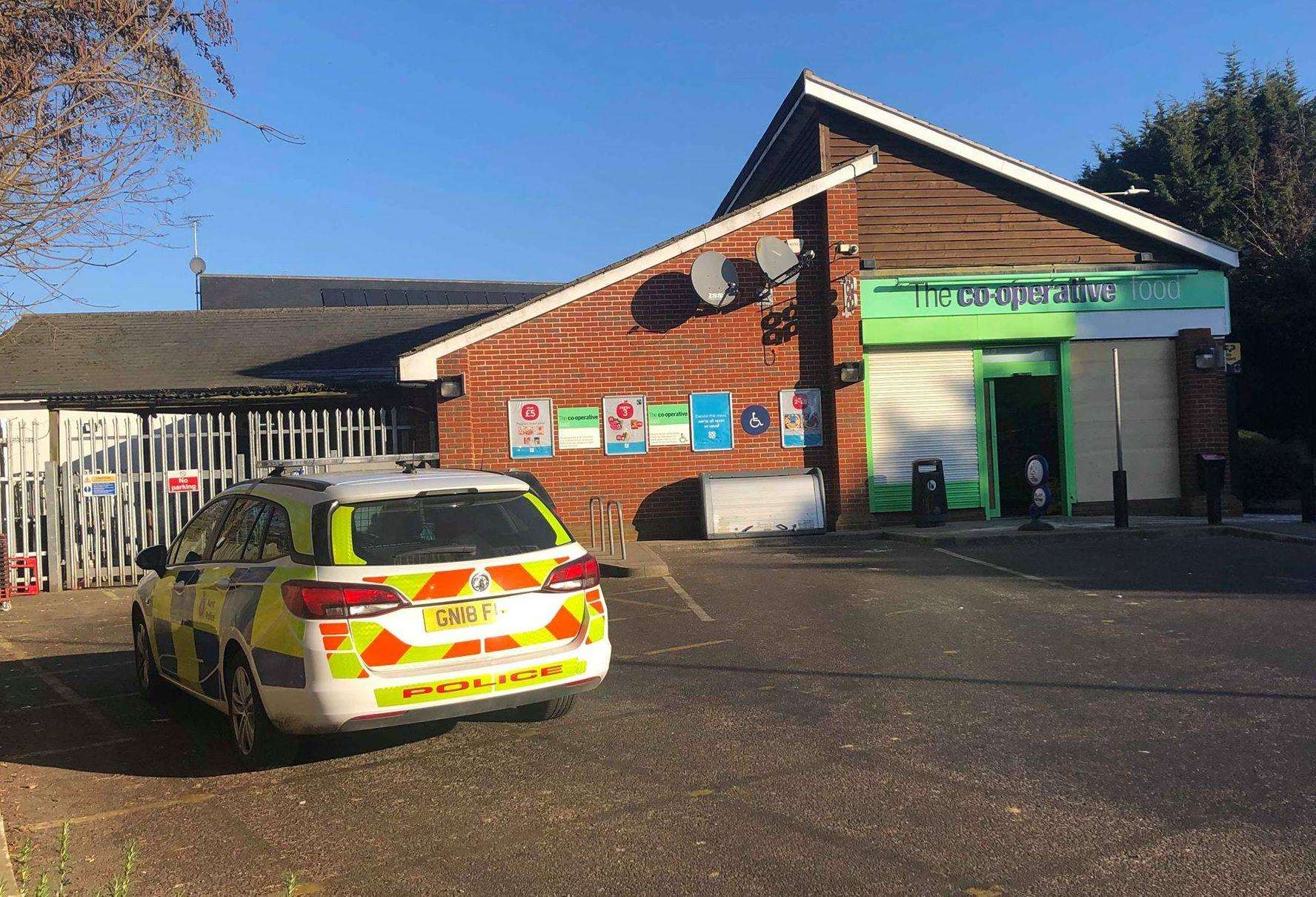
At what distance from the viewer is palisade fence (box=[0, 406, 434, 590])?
47.4 feet

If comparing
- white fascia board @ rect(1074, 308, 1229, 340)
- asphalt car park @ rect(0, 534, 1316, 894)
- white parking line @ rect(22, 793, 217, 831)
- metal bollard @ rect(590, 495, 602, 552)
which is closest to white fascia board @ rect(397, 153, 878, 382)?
metal bollard @ rect(590, 495, 602, 552)

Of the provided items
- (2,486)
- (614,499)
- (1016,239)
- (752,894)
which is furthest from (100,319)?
(752,894)

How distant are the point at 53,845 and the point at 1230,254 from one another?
60.3ft

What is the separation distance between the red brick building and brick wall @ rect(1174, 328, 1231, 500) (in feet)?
0.11

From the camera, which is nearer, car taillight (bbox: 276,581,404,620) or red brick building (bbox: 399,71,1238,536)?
car taillight (bbox: 276,581,404,620)

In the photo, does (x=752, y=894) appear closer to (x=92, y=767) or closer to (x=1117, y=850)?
(x=1117, y=850)

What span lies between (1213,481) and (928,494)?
3.98 metres

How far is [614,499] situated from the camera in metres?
16.9

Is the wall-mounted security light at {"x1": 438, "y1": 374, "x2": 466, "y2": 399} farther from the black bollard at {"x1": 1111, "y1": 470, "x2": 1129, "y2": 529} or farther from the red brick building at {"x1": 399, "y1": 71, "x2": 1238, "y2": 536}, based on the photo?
the black bollard at {"x1": 1111, "y1": 470, "x2": 1129, "y2": 529}

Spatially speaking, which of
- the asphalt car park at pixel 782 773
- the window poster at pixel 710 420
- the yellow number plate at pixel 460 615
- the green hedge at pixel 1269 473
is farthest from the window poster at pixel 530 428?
the green hedge at pixel 1269 473

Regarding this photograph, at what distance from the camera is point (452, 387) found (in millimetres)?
16047

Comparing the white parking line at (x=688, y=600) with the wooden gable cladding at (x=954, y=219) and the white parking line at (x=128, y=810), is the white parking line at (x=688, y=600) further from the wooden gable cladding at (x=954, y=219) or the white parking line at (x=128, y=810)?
the wooden gable cladding at (x=954, y=219)

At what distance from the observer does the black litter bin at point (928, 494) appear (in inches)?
655

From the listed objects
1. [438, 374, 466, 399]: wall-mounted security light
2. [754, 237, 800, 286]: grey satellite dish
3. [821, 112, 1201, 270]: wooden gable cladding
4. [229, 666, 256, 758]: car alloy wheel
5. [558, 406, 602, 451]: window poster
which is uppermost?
[821, 112, 1201, 270]: wooden gable cladding
